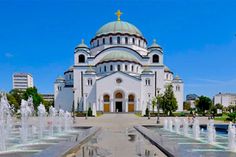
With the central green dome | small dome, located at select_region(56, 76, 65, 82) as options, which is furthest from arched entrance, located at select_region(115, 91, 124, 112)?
small dome, located at select_region(56, 76, 65, 82)

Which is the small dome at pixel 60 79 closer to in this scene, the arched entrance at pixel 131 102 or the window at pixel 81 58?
the window at pixel 81 58

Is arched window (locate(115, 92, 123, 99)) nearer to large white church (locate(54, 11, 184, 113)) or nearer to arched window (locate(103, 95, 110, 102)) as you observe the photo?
large white church (locate(54, 11, 184, 113))

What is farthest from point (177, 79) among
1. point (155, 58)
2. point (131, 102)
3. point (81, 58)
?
point (81, 58)

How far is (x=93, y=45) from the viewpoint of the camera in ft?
229

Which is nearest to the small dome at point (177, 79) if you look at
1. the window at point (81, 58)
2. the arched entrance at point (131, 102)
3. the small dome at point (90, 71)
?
the arched entrance at point (131, 102)

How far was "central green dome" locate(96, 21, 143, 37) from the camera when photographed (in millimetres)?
66625

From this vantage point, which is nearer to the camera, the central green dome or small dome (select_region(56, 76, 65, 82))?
the central green dome

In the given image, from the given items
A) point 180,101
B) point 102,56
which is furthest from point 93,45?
point 180,101

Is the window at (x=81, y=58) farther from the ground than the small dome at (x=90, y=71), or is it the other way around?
the window at (x=81, y=58)

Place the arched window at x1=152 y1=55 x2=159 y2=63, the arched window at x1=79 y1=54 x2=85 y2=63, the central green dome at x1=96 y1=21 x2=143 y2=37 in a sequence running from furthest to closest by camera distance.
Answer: the central green dome at x1=96 y1=21 x2=143 y2=37 < the arched window at x1=79 y1=54 x2=85 y2=63 < the arched window at x1=152 y1=55 x2=159 y2=63

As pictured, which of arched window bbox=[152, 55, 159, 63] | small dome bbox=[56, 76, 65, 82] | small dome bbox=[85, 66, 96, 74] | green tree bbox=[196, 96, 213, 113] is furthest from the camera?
small dome bbox=[56, 76, 65, 82]

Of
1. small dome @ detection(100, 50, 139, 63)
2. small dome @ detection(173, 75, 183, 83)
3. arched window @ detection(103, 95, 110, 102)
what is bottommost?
arched window @ detection(103, 95, 110, 102)

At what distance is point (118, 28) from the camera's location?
6688 cm

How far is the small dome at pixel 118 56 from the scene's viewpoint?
59291 millimetres
